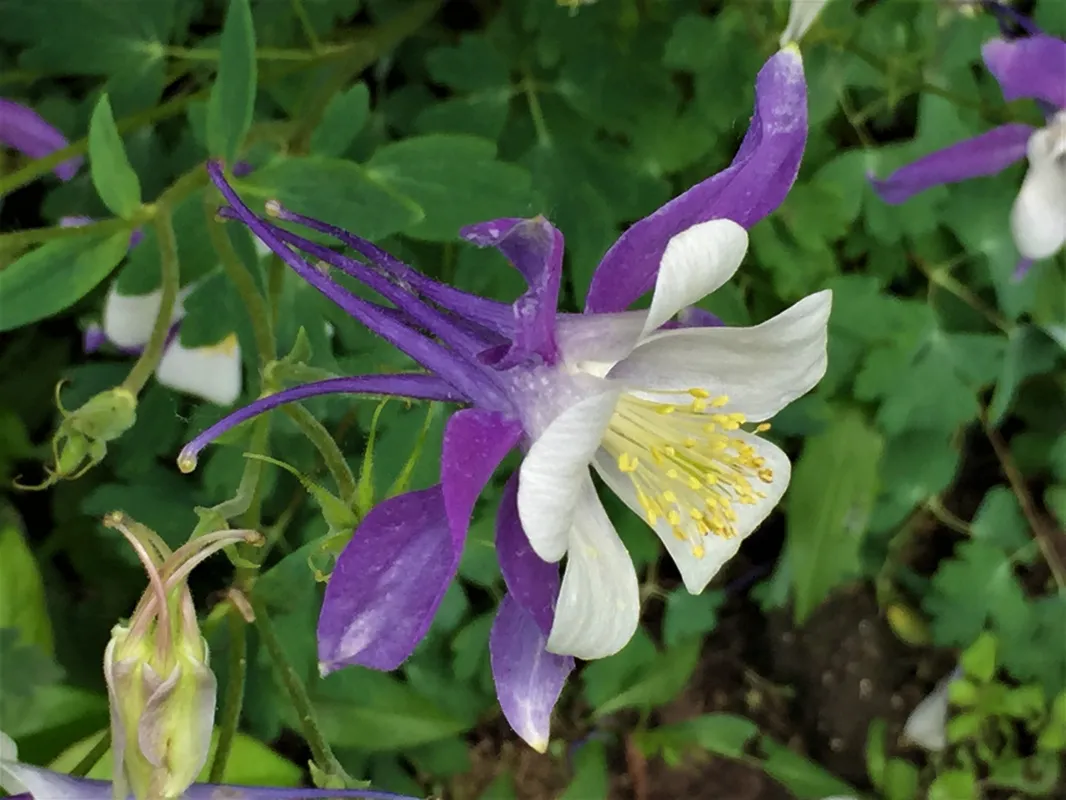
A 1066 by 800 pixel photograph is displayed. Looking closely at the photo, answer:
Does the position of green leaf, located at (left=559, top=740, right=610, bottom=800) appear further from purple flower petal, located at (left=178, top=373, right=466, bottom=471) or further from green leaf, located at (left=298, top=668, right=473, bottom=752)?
purple flower petal, located at (left=178, top=373, right=466, bottom=471)

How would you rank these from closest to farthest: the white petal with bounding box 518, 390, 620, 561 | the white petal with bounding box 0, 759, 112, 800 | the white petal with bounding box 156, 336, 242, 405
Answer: the white petal with bounding box 518, 390, 620, 561 < the white petal with bounding box 0, 759, 112, 800 < the white petal with bounding box 156, 336, 242, 405

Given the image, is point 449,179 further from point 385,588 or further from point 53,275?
point 385,588

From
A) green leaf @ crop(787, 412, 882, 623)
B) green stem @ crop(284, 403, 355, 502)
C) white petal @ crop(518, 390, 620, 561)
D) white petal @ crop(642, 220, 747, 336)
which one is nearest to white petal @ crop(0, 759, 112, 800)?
green stem @ crop(284, 403, 355, 502)

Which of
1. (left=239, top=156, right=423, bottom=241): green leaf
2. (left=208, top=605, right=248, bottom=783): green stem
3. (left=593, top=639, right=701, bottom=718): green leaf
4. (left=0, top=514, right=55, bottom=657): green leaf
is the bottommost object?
(left=593, top=639, right=701, bottom=718): green leaf

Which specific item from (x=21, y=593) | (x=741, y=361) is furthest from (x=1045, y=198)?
(x=21, y=593)

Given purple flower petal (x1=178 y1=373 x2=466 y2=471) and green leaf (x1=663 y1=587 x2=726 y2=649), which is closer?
purple flower petal (x1=178 y1=373 x2=466 y2=471)

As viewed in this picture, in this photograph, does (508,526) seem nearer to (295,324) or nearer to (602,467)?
(602,467)
